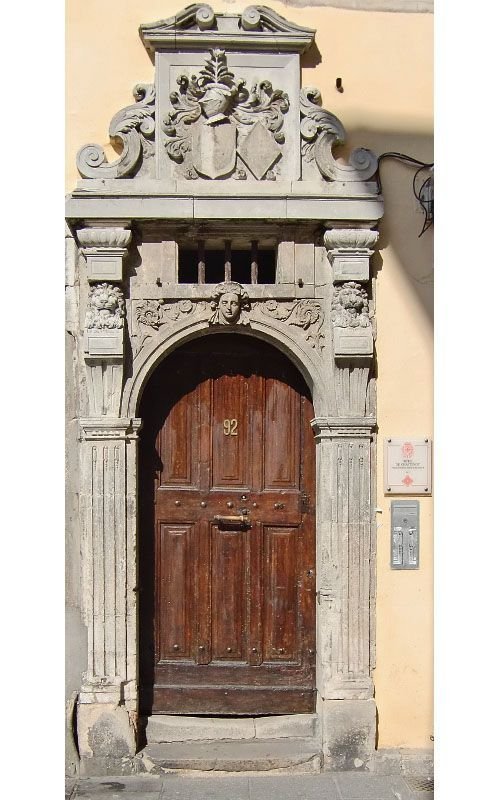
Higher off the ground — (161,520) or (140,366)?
(140,366)

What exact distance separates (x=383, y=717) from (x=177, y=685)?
1295 mm

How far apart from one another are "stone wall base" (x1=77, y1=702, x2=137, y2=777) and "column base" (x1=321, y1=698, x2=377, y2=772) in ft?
3.85

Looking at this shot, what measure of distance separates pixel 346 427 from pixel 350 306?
734 millimetres

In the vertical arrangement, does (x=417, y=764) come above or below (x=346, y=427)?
below

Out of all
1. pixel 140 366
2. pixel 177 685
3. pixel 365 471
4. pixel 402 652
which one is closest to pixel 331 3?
pixel 140 366

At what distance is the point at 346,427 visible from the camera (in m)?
5.07

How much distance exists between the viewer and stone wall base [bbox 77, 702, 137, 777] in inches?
194

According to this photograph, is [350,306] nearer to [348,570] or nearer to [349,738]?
[348,570]

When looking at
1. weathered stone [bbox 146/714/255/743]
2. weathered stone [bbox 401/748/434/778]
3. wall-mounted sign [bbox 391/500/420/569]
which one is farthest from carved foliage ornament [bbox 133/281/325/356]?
weathered stone [bbox 401/748/434/778]

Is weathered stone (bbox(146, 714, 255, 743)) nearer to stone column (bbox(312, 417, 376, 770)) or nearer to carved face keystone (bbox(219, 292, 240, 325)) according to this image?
stone column (bbox(312, 417, 376, 770))

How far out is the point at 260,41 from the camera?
5.02 metres

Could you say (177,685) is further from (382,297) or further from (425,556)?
(382,297)

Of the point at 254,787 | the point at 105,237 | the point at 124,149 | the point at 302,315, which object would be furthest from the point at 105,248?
the point at 254,787

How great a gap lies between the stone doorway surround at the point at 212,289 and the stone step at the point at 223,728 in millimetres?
184
